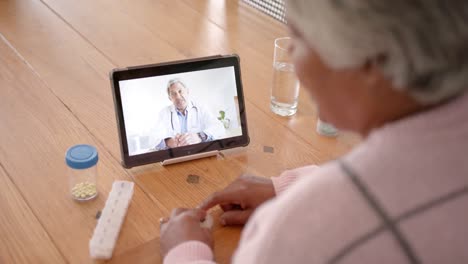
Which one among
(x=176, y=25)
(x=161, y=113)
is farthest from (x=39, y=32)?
(x=161, y=113)

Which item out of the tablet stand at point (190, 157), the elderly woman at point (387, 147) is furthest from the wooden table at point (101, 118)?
the elderly woman at point (387, 147)

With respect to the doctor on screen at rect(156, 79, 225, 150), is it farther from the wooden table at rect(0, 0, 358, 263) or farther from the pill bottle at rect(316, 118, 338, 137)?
the pill bottle at rect(316, 118, 338, 137)

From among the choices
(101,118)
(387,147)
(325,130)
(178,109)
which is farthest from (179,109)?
(387,147)

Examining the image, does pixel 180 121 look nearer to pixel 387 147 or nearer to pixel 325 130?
pixel 325 130

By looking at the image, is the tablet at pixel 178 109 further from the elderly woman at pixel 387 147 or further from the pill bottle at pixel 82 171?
the elderly woman at pixel 387 147

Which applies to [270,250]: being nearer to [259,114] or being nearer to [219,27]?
[259,114]

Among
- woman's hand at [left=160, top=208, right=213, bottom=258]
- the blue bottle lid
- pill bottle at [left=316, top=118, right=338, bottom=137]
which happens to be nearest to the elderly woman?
woman's hand at [left=160, top=208, right=213, bottom=258]

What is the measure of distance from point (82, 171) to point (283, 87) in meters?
0.50

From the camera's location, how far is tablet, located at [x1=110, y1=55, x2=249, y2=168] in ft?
3.35

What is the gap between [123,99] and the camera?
1018 mm

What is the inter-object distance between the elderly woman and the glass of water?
665 millimetres

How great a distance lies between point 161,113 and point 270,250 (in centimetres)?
53

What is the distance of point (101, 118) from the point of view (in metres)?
1.17

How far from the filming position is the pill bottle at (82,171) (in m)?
0.93
